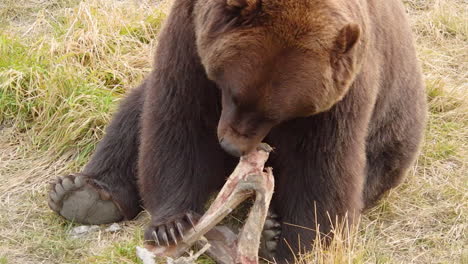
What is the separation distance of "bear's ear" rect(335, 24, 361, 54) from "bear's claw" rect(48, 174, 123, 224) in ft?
7.66

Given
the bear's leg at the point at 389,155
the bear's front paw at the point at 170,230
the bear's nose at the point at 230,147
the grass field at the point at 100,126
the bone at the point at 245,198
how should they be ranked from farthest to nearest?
1. the bear's leg at the point at 389,155
2. the grass field at the point at 100,126
3. the bear's front paw at the point at 170,230
4. the bone at the point at 245,198
5. the bear's nose at the point at 230,147

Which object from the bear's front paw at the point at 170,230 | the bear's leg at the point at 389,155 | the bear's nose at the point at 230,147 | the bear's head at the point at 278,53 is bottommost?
the bear's leg at the point at 389,155

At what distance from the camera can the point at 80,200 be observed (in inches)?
229

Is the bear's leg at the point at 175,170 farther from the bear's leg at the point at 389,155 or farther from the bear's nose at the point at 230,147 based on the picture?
the bear's leg at the point at 389,155

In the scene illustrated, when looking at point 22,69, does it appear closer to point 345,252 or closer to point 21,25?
point 21,25

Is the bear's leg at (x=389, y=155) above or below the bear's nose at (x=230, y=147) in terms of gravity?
below

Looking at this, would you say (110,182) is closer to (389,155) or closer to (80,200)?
(80,200)

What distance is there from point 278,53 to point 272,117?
37 centimetres

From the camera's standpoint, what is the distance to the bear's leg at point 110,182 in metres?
5.81

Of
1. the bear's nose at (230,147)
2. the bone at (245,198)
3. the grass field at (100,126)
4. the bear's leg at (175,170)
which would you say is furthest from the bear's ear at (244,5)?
the grass field at (100,126)

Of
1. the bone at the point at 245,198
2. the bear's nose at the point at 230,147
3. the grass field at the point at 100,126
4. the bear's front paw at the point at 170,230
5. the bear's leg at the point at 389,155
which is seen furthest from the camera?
the bear's leg at the point at 389,155

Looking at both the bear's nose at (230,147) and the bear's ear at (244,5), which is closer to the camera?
the bear's ear at (244,5)

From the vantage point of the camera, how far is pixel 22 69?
7203 millimetres

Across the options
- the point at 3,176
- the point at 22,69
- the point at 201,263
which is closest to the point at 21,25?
the point at 22,69
